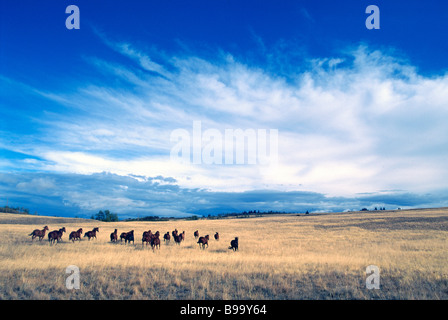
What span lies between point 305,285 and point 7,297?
1075cm

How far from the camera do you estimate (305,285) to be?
35.0 feet

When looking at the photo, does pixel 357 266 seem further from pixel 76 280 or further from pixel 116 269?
pixel 76 280

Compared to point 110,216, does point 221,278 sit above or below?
above

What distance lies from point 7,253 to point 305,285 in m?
19.6
